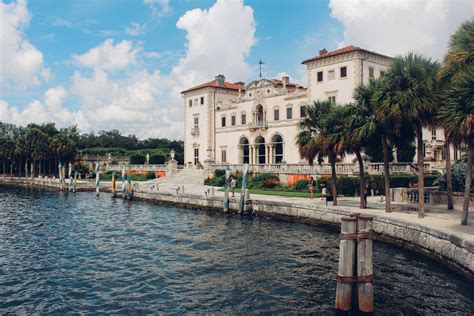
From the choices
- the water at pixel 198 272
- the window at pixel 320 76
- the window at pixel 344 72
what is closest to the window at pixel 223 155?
the window at pixel 320 76

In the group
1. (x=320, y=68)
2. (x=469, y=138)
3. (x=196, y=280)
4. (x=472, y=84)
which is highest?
(x=320, y=68)

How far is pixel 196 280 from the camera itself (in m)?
13.9

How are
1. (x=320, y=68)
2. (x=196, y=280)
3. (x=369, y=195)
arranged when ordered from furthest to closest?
(x=320, y=68) < (x=369, y=195) < (x=196, y=280)

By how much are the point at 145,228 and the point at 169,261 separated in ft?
27.8

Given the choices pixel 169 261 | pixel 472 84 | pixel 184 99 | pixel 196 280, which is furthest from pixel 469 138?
pixel 184 99

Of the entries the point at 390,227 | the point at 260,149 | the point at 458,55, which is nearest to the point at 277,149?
the point at 260,149

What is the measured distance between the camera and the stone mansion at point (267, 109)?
45125 millimetres

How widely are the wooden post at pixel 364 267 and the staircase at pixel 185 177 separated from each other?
39.5 meters

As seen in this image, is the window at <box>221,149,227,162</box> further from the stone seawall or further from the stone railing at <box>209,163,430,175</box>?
the stone seawall

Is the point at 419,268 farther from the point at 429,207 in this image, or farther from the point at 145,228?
the point at 145,228

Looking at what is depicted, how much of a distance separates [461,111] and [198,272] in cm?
1147

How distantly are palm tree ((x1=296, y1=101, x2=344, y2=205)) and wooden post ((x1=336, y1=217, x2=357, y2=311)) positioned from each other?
520 inches

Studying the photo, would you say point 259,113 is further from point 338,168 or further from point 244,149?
point 338,168

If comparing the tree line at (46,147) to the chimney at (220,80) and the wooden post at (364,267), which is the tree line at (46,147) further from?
the wooden post at (364,267)
